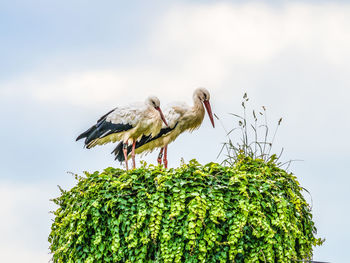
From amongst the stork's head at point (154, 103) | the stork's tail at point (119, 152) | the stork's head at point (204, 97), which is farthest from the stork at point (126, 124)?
the stork's head at point (204, 97)

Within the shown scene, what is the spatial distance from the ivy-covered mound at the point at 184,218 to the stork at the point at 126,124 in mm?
2048

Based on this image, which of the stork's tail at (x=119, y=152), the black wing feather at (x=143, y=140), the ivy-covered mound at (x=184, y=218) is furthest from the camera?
the stork's tail at (x=119, y=152)

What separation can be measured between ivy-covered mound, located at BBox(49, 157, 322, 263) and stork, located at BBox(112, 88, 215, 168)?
2423 millimetres

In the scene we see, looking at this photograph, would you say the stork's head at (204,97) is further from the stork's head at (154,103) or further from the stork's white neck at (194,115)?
the stork's head at (154,103)

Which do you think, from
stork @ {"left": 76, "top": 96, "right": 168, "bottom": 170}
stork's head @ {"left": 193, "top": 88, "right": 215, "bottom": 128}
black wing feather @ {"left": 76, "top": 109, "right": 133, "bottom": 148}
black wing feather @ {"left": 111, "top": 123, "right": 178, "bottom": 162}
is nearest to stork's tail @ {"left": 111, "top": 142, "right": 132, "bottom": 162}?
black wing feather @ {"left": 111, "top": 123, "right": 178, "bottom": 162}

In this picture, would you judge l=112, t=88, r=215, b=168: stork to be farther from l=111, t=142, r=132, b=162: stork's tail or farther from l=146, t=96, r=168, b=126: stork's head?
l=146, t=96, r=168, b=126: stork's head

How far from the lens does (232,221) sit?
5.74m

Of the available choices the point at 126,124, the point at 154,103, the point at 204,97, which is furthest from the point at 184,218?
the point at 204,97

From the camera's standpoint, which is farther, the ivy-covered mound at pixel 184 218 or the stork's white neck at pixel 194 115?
the stork's white neck at pixel 194 115

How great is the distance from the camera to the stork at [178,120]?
8.64 metres

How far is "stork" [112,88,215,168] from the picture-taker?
8641 mm

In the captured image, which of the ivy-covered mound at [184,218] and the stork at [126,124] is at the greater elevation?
the stork at [126,124]

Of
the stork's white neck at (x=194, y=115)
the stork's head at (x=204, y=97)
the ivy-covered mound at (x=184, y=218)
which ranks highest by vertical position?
the stork's head at (x=204, y=97)

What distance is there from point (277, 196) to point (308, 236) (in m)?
0.88
